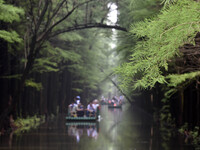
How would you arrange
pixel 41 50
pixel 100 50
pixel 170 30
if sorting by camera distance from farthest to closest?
pixel 100 50
pixel 41 50
pixel 170 30

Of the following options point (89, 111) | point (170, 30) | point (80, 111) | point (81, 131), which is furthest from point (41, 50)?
point (170, 30)

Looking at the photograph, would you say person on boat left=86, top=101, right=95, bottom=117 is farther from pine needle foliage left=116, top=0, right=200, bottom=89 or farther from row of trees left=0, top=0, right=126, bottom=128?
pine needle foliage left=116, top=0, right=200, bottom=89

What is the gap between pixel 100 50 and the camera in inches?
2420

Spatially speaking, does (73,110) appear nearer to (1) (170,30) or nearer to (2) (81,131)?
(2) (81,131)

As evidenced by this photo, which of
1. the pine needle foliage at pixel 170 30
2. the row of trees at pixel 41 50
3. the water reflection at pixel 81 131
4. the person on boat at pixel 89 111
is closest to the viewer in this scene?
the pine needle foliage at pixel 170 30

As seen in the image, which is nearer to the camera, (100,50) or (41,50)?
(41,50)

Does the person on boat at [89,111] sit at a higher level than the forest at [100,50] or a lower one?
lower

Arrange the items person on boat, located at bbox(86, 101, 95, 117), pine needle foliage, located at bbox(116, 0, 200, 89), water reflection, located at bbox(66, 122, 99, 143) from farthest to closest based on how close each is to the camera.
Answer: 1. person on boat, located at bbox(86, 101, 95, 117)
2. water reflection, located at bbox(66, 122, 99, 143)
3. pine needle foliage, located at bbox(116, 0, 200, 89)

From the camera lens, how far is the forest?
27.9ft

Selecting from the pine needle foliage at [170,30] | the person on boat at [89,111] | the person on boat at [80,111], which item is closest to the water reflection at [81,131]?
the person on boat at [80,111]

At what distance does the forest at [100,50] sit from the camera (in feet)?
27.9

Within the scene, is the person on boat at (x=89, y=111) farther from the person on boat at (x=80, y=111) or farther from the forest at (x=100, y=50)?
the forest at (x=100, y=50)

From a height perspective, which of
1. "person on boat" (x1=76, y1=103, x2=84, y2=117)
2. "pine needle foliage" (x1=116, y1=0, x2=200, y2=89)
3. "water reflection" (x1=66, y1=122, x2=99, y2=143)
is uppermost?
"pine needle foliage" (x1=116, y1=0, x2=200, y2=89)

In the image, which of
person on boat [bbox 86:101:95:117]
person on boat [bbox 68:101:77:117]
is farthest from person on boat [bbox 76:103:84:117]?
person on boat [bbox 86:101:95:117]
